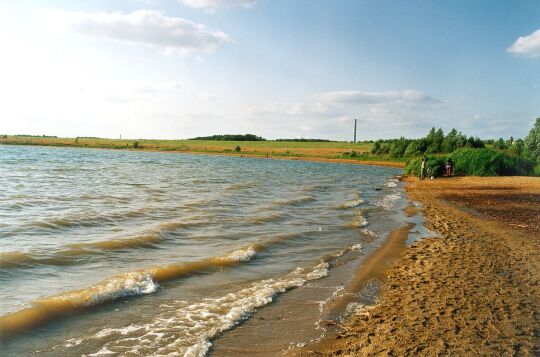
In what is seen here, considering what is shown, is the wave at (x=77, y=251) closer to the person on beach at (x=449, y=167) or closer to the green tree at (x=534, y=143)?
the person on beach at (x=449, y=167)

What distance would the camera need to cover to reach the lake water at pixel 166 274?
16.2 ft

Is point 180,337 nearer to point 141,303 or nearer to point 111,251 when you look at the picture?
point 141,303

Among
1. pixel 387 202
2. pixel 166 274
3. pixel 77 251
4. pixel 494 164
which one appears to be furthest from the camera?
pixel 494 164

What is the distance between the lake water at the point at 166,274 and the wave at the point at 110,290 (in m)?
0.02

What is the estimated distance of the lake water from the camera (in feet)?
16.2

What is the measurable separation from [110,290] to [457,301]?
5.09 metres

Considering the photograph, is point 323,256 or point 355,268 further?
point 323,256

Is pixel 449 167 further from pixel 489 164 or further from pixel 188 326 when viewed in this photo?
pixel 188 326

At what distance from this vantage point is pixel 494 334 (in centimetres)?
477

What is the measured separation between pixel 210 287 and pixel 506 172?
3155 centimetres

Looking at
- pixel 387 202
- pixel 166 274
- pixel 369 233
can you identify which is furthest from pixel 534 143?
pixel 166 274

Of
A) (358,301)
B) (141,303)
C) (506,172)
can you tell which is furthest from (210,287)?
(506,172)

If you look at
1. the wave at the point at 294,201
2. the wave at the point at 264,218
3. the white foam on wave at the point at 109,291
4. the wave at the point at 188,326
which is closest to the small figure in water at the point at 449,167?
the wave at the point at 294,201

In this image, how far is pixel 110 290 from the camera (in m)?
6.36
